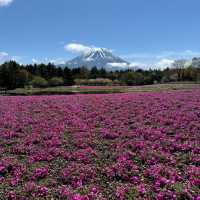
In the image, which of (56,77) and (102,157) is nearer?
(102,157)

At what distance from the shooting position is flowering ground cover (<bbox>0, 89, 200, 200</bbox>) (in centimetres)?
885

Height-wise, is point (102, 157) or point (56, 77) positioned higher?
point (56, 77)

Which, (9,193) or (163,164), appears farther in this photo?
(163,164)

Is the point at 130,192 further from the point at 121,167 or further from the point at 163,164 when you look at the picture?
the point at 163,164

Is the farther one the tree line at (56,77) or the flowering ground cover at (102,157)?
the tree line at (56,77)

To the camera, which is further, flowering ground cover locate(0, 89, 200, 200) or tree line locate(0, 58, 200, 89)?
tree line locate(0, 58, 200, 89)

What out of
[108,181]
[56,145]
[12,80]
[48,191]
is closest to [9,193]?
[48,191]

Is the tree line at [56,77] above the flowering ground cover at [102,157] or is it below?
above

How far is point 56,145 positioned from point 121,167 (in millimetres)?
4520

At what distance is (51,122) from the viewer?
64.4ft

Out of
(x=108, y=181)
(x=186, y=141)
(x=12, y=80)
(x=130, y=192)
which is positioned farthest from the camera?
(x=12, y=80)

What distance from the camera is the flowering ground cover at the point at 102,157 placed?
8.85 meters

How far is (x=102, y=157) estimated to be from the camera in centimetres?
1203

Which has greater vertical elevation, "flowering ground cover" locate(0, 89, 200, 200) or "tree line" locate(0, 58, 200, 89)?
"tree line" locate(0, 58, 200, 89)
